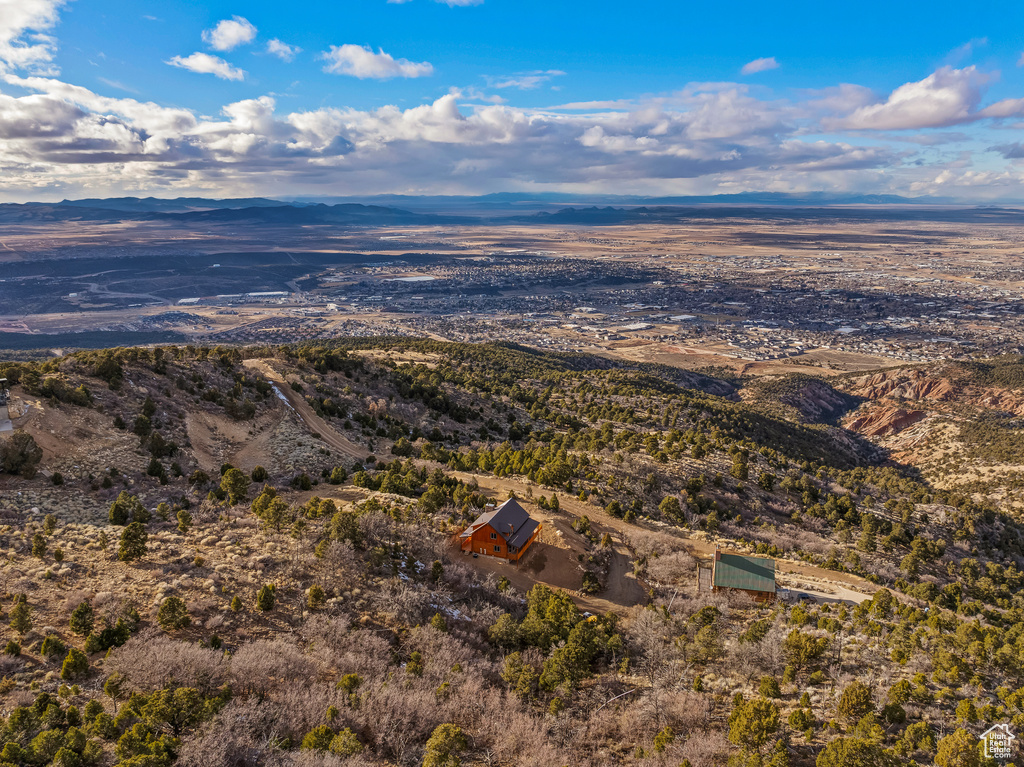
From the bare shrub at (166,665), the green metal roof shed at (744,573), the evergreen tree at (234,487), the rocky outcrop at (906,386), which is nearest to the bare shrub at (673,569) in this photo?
the green metal roof shed at (744,573)

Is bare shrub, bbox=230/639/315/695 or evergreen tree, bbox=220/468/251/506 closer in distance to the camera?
bare shrub, bbox=230/639/315/695

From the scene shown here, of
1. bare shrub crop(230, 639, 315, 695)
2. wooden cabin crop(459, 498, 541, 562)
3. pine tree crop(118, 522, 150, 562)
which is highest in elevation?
pine tree crop(118, 522, 150, 562)

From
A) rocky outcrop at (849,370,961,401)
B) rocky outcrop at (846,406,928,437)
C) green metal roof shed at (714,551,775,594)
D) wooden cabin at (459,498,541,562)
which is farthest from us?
rocky outcrop at (849,370,961,401)

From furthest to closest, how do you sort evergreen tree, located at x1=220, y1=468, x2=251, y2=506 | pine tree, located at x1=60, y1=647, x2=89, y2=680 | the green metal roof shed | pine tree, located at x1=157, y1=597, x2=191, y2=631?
evergreen tree, located at x1=220, y1=468, x2=251, y2=506, the green metal roof shed, pine tree, located at x1=157, y1=597, x2=191, y2=631, pine tree, located at x1=60, y1=647, x2=89, y2=680

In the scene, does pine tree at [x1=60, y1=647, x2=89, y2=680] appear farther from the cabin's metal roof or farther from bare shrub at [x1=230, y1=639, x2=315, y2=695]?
the cabin's metal roof

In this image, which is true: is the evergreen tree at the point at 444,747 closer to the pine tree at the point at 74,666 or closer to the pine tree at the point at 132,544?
the pine tree at the point at 74,666

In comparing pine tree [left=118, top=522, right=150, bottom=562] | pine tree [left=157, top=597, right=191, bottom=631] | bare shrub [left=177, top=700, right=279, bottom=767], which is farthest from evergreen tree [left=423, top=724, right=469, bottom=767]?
pine tree [left=118, top=522, right=150, bottom=562]
